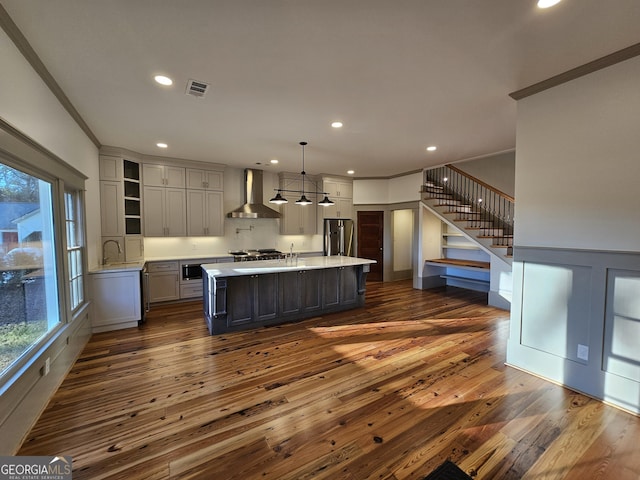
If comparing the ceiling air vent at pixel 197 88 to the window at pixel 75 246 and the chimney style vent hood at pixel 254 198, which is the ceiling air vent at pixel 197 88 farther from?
the chimney style vent hood at pixel 254 198

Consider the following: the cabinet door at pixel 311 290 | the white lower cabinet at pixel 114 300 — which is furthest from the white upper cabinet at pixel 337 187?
the white lower cabinet at pixel 114 300

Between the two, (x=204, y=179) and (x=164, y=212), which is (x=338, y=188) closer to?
(x=204, y=179)

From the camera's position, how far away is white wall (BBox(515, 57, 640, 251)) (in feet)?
7.25

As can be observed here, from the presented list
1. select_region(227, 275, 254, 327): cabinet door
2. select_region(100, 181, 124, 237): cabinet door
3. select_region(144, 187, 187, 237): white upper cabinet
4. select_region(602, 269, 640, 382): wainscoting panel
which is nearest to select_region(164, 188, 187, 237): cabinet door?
select_region(144, 187, 187, 237): white upper cabinet

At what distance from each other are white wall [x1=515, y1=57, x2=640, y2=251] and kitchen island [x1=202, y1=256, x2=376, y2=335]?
2.74m

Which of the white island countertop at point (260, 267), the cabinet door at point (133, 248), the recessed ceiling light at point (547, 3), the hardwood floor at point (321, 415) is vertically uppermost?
the recessed ceiling light at point (547, 3)

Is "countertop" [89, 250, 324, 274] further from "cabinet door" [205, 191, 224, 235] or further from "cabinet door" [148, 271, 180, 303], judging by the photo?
"cabinet door" [205, 191, 224, 235]

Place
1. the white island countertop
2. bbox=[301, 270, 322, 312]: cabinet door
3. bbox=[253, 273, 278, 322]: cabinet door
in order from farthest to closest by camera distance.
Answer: bbox=[301, 270, 322, 312]: cabinet door < bbox=[253, 273, 278, 322]: cabinet door < the white island countertop

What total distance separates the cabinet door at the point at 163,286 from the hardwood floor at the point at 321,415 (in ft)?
5.31

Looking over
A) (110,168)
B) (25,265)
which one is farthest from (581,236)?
(110,168)

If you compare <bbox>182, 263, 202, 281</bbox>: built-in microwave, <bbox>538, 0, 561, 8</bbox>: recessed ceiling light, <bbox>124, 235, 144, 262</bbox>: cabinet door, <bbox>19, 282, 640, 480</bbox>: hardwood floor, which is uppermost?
<bbox>538, 0, 561, 8</bbox>: recessed ceiling light

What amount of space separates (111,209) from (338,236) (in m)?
4.78

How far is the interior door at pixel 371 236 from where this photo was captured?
7457 mm

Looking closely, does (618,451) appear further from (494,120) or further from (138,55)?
(138,55)
